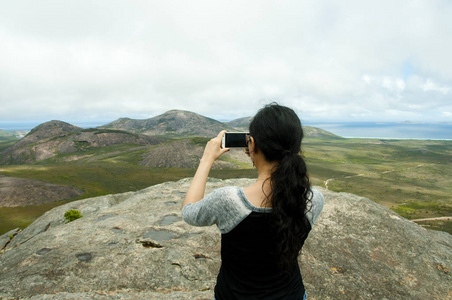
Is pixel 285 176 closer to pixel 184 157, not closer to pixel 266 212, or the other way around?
pixel 266 212

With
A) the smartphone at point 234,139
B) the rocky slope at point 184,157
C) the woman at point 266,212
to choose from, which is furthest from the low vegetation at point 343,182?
the woman at point 266,212

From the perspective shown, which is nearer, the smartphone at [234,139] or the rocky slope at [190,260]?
the smartphone at [234,139]

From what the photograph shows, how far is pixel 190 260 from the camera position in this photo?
36.6 feet

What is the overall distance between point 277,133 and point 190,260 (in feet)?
32.6

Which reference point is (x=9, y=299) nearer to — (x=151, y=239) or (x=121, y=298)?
(x=121, y=298)

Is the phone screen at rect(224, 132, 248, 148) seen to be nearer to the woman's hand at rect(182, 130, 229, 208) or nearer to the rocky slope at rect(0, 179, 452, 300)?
the woman's hand at rect(182, 130, 229, 208)

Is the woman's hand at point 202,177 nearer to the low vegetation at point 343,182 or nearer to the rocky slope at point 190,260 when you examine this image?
the rocky slope at point 190,260

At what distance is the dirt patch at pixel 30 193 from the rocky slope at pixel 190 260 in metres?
71.1

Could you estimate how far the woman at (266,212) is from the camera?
2.80 meters

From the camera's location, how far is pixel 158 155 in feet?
516

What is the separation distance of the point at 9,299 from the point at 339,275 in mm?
12357

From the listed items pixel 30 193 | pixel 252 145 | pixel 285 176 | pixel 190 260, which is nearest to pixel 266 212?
pixel 285 176

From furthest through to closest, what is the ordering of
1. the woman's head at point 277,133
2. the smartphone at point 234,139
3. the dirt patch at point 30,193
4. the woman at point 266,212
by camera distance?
the dirt patch at point 30,193 < the smartphone at point 234,139 < the woman's head at point 277,133 < the woman at point 266,212

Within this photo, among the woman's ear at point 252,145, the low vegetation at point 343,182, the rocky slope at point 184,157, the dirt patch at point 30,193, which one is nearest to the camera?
the woman's ear at point 252,145
